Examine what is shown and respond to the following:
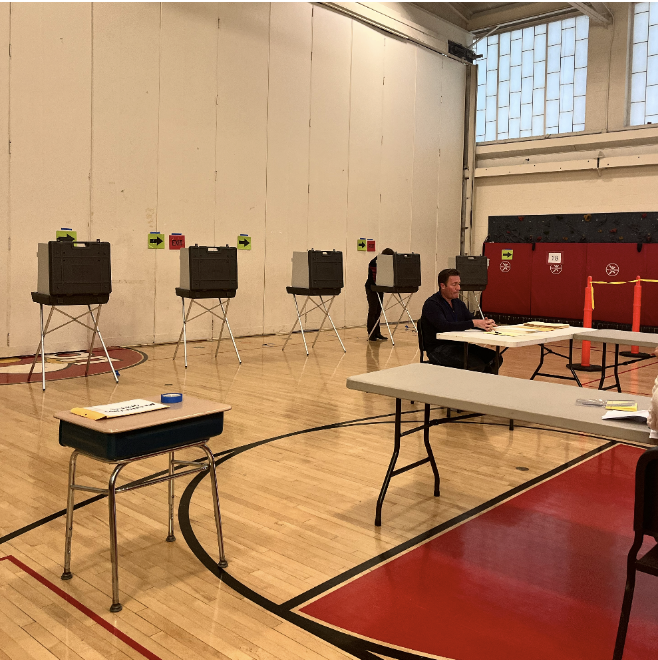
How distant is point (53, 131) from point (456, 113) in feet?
26.9

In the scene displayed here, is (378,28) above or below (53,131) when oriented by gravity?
above

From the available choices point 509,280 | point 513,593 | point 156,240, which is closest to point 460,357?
point 513,593

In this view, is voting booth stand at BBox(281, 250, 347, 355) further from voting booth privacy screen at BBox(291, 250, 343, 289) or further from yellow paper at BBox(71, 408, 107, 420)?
yellow paper at BBox(71, 408, 107, 420)

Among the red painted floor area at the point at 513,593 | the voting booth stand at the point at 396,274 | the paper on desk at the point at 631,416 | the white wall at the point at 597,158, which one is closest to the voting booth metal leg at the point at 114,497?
the red painted floor area at the point at 513,593

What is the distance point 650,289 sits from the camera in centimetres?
1091

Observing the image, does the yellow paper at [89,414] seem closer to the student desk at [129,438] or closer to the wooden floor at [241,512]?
the student desk at [129,438]

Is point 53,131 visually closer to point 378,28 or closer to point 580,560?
point 378,28

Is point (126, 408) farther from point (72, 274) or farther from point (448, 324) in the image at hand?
point (72, 274)

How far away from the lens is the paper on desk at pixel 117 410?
2473mm

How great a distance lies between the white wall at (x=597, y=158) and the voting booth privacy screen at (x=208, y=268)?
24.1 ft

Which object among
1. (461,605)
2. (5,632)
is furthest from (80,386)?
(461,605)

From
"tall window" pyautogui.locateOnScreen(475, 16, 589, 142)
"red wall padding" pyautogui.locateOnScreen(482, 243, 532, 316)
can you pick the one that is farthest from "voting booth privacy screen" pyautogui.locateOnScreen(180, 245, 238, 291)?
"tall window" pyautogui.locateOnScreen(475, 16, 589, 142)

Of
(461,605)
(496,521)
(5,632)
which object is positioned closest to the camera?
(5,632)

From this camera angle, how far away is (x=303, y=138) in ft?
34.4
